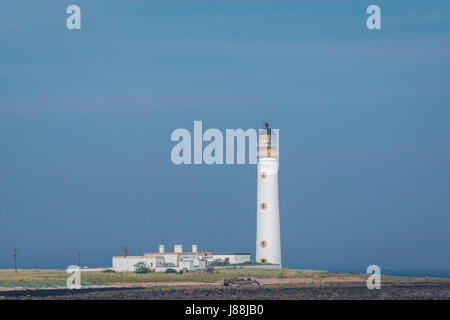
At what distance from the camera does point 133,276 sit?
74.3m

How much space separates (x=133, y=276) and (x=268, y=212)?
1309cm

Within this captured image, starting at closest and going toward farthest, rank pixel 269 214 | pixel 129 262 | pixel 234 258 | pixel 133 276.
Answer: pixel 133 276
pixel 129 262
pixel 269 214
pixel 234 258

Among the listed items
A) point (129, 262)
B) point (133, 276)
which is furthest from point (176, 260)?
point (133, 276)

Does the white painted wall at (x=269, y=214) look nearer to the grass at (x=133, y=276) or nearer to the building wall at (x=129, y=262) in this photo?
the grass at (x=133, y=276)

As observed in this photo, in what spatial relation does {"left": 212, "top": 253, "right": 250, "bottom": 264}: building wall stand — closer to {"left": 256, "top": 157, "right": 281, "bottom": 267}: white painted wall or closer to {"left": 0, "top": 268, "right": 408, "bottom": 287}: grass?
{"left": 256, "top": 157, "right": 281, "bottom": 267}: white painted wall

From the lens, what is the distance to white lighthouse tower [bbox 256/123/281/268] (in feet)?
266

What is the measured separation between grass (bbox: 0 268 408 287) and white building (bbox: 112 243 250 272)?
1.95 metres

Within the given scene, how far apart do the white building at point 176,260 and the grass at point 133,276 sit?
1.95 metres

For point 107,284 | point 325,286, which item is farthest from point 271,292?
point 107,284

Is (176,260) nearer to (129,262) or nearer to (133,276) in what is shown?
(129,262)

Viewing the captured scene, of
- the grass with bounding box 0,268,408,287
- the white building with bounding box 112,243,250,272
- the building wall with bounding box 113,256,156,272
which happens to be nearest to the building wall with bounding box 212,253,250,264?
the white building with bounding box 112,243,250,272

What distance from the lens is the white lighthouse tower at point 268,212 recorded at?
266 feet
